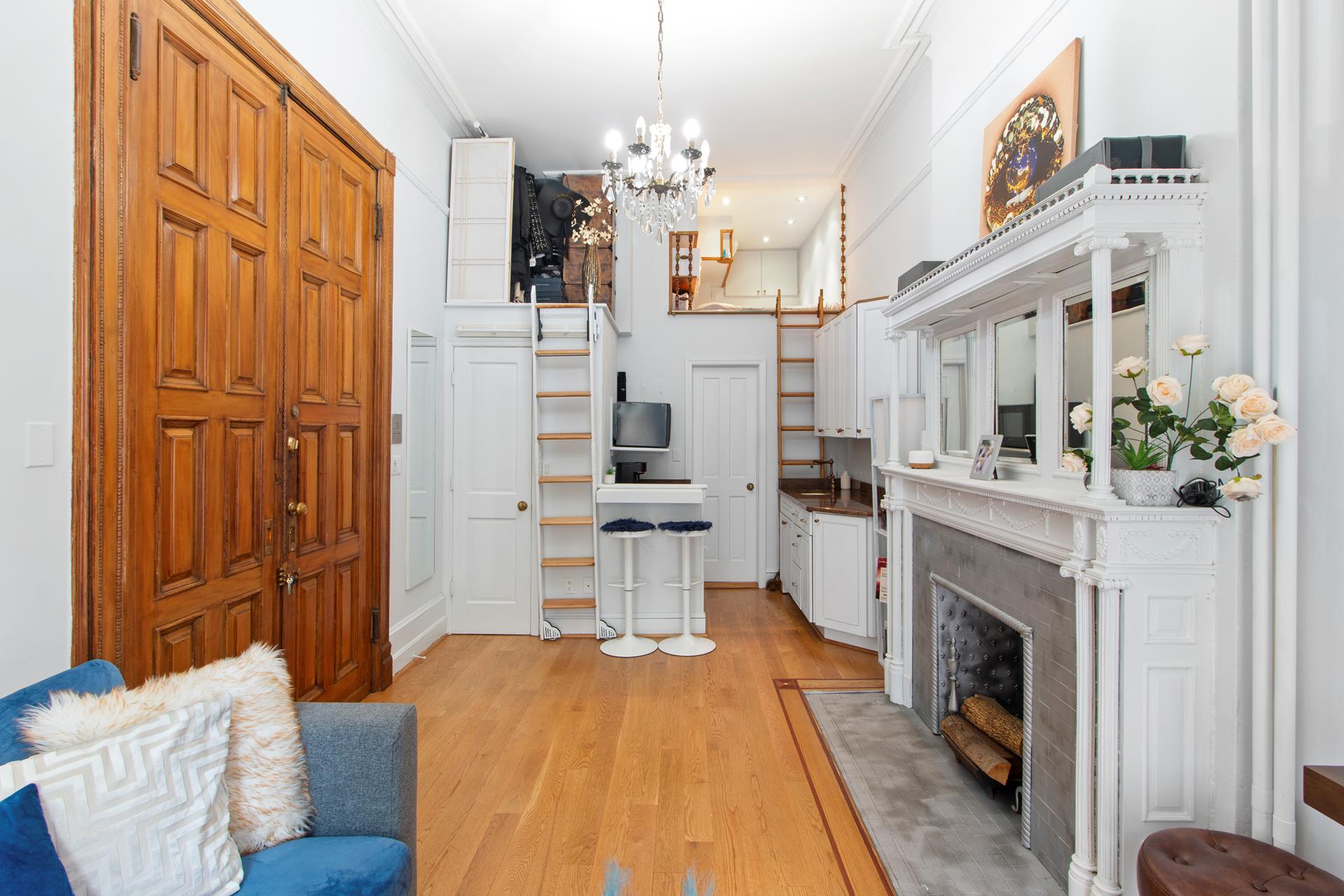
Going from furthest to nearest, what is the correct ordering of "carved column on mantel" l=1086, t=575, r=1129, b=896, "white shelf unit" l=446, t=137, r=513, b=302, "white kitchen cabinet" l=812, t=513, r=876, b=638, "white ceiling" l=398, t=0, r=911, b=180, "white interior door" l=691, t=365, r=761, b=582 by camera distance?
"white interior door" l=691, t=365, r=761, b=582
"white shelf unit" l=446, t=137, r=513, b=302
"white kitchen cabinet" l=812, t=513, r=876, b=638
"white ceiling" l=398, t=0, r=911, b=180
"carved column on mantel" l=1086, t=575, r=1129, b=896

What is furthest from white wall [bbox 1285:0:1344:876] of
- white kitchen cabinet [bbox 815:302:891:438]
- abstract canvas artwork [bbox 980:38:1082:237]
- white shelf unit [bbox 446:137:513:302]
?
white shelf unit [bbox 446:137:513:302]

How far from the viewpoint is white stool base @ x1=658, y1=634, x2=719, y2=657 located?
380 cm

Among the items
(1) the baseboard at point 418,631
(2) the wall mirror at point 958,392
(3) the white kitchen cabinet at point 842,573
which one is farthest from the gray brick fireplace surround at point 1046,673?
(1) the baseboard at point 418,631

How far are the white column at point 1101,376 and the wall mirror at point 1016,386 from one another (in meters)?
0.61

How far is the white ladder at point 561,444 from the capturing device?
404cm

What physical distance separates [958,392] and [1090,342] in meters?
0.84

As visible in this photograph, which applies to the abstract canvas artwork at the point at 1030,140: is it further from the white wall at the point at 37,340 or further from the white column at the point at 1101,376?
the white wall at the point at 37,340

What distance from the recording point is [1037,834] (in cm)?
193

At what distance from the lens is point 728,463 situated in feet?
18.0

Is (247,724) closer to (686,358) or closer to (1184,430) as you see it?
(1184,430)

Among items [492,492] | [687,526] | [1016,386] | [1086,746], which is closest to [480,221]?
[492,492]

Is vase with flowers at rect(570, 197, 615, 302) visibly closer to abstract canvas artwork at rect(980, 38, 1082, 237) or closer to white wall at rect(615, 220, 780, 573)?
white wall at rect(615, 220, 780, 573)

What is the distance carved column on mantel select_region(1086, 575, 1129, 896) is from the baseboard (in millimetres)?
3223

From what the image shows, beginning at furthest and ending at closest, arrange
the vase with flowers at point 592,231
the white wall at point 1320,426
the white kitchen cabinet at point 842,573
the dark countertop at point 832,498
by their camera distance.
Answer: the vase with flowers at point 592,231
the dark countertop at point 832,498
the white kitchen cabinet at point 842,573
the white wall at point 1320,426
